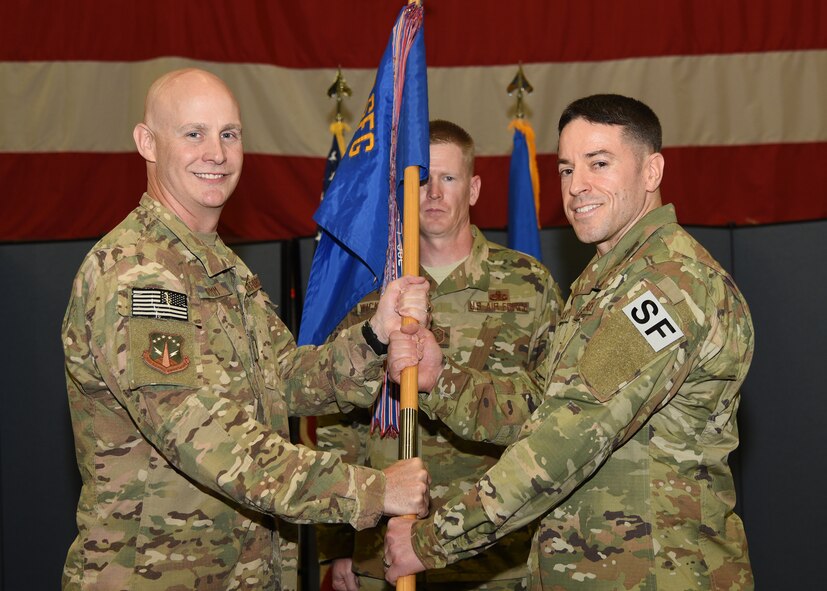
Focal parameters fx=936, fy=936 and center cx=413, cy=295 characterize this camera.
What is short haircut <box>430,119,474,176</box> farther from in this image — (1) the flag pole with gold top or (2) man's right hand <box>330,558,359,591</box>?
(2) man's right hand <box>330,558,359,591</box>

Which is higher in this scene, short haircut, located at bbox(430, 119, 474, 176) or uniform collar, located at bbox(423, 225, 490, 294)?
short haircut, located at bbox(430, 119, 474, 176)

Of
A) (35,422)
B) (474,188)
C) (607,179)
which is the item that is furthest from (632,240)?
(35,422)

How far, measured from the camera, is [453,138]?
132 inches

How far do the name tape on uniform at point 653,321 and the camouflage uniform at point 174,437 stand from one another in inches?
29.0

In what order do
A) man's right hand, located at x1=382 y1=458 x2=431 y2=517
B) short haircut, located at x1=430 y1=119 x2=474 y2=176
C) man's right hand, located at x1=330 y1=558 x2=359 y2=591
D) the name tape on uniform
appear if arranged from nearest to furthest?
1. the name tape on uniform
2. man's right hand, located at x1=382 y1=458 x2=431 y2=517
3. man's right hand, located at x1=330 y1=558 x2=359 y2=591
4. short haircut, located at x1=430 y1=119 x2=474 y2=176

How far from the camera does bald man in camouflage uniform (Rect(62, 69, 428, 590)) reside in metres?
2.17

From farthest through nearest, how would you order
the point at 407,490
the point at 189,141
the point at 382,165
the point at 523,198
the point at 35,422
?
the point at 35,422, the point at 523,198, the point at 382,165, the point at 189,141, the point at 407,490

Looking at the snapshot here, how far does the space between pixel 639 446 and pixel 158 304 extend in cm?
119

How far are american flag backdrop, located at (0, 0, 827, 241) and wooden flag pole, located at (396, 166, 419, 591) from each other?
2766 millimetres

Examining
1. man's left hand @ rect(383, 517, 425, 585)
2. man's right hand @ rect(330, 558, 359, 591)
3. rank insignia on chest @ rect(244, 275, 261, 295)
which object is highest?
rank insignia on chest @ rect(244, 275, 261, 295)

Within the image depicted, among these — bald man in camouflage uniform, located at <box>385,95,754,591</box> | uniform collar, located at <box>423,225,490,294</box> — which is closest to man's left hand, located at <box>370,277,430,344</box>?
bald man in camouflage uniform, located at <box>385,95,754,591</box>

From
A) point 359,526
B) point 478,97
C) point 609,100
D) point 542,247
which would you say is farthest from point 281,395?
point 478,97

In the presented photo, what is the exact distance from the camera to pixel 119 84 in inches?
216

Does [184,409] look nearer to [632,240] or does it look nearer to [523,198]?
[632,240]
